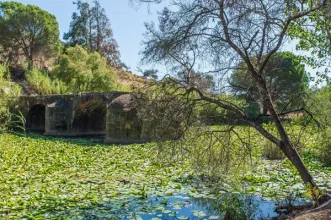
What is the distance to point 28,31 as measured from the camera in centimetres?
3312

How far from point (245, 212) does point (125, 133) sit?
33.4 ft

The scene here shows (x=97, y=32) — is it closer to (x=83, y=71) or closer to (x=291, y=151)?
(x=83, y=71)

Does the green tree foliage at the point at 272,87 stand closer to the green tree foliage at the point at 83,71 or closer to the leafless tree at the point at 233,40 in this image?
the leafless tree at the point at 233,40

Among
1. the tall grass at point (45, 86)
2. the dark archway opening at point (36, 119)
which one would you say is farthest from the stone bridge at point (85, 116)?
the tall grass at point (45, 86)

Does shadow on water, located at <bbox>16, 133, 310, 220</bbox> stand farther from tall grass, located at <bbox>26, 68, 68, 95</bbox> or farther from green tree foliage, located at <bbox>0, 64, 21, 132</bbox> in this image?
tall grass, located at <bbox>26, 68, 68, 95</bbox>

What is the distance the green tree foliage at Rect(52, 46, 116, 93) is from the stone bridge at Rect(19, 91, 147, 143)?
3343 mm

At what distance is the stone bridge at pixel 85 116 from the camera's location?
14523 mm

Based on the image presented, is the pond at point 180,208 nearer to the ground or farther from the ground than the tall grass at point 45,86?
nearer to the ground

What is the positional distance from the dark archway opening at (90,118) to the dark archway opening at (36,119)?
11.1 ft

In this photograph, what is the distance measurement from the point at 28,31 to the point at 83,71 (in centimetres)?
1279

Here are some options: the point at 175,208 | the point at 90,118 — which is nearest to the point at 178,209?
the point at 175,208

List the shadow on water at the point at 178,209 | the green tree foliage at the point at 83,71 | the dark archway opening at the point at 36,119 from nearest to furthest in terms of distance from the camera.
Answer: the shadow on water at the point at 178,209, the dark archway opening at the point at 36,119, the green tree foliage at the point at 83,71

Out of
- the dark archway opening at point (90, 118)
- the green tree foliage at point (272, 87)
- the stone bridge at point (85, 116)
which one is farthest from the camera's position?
the dark archway opening at point (90, 118)

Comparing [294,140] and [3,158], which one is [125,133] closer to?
[3,158]
